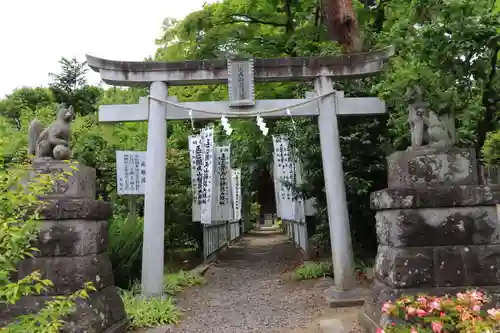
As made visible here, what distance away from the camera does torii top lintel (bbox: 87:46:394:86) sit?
335 inches

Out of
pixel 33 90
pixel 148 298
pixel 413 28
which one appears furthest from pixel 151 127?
pixel 33 90

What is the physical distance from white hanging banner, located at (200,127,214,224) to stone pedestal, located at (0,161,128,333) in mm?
4577

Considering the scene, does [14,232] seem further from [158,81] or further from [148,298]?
[158,81]

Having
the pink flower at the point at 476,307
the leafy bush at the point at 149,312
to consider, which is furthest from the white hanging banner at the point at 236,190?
the pink flower at the point at 476,307

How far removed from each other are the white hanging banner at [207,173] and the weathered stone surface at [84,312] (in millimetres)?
4865

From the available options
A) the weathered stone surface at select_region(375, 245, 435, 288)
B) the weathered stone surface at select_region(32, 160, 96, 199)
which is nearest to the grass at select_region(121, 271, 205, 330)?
the weathered stone surface at select_region(32, 160, 96, 199)

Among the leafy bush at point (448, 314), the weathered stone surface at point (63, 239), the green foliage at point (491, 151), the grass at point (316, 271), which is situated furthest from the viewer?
the green foliage at point (491, 151)

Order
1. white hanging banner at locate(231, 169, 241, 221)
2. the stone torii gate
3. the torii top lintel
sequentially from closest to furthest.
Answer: the stone torii gate → the torii top lintel → white hanging banner at locate(231, 169, 241, 221)

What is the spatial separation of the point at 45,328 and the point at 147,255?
5.45 meters

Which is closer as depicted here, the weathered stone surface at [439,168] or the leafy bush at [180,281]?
the weathered stone surface at [439,168]

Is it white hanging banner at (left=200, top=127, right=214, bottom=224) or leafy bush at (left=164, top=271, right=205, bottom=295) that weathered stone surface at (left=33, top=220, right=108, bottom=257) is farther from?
white hanging banner at (left=200, top=127, right=214, bottom=224)

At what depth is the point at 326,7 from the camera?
36.2 ft

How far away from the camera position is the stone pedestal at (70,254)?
17.1ft

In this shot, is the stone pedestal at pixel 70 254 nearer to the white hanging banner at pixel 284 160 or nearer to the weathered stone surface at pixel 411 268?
the weathered stone surface at pixel 411 268
